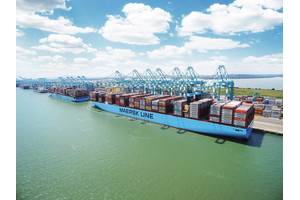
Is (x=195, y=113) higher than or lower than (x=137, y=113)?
higher

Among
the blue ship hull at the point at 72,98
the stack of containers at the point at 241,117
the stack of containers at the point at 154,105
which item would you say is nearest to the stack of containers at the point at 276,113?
the stack of containers at the point at 241,117

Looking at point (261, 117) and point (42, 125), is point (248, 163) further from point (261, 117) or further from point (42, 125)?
point (42, 125)

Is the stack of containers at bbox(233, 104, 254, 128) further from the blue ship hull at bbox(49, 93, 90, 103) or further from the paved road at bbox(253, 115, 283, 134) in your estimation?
the blue ship hull at bbox(49, 93, 90, 103)

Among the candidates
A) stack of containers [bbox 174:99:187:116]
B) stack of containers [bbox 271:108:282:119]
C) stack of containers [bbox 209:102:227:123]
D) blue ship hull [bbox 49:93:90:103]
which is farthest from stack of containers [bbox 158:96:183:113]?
blue ship hull [bbox 49:93:90:103]

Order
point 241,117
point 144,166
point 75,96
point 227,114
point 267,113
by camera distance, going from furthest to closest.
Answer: point 75,96, point 267,113, point 227,114, point 241,117, point 144,166

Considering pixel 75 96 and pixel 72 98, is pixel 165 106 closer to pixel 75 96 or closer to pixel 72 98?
pixel 75 96

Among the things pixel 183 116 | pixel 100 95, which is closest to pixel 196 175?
pixel 183 116

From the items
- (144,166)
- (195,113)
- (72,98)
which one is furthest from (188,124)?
(72,98)
